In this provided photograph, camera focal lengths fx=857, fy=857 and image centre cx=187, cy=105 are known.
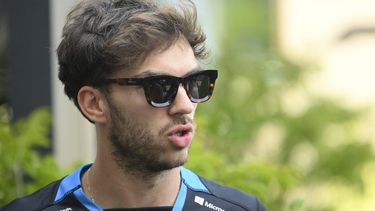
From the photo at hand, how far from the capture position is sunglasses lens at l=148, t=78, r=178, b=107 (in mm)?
2895

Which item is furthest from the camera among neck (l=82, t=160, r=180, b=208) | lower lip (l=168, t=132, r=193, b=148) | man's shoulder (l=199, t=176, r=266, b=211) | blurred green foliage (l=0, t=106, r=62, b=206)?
blurred green foliage (l=0, t=106, r=62, b=206)

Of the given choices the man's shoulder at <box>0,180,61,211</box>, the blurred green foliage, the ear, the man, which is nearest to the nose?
the man

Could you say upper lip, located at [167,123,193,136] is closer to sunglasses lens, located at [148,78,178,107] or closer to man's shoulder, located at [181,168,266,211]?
sunglasses lens, located at [148,78,178,107]

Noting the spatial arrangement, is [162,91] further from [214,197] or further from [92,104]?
[214,197]

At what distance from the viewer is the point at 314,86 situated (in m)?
7.25

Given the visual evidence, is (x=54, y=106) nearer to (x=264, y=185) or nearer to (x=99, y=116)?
(x=264, y=185)

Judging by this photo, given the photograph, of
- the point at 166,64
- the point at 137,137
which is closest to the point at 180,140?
the point at 137,137

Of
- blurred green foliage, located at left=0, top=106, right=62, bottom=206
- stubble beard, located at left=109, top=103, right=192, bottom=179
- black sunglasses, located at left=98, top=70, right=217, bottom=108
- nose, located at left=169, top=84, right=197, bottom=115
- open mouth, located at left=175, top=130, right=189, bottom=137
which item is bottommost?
blurred green foliage, located at left=0, top=106, right=62, bottom=206

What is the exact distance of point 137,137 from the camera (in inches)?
115

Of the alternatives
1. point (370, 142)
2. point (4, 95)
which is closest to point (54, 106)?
point (4, 95)

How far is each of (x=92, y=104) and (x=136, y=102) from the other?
0.21 metres

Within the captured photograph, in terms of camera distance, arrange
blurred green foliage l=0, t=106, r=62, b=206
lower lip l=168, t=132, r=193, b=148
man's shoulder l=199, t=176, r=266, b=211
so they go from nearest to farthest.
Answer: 1. lower lip l=168, t=132, r=193, b=148
2. man's shoulder l=199, t=176, r=266, b=211
3. blurred green foliage l=0, t=106, r=62, b=206

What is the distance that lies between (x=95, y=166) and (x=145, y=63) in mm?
461

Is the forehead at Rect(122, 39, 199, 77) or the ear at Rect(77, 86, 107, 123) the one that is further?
the ear at Rect(77, 86, 107, 123)
